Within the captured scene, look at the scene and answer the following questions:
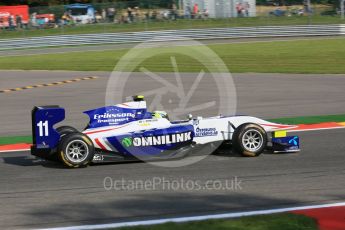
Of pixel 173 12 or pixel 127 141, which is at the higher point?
pixel 173 12

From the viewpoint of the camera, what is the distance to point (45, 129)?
909cm

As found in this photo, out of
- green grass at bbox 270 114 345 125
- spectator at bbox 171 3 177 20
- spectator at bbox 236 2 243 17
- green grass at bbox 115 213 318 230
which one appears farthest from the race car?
spectator at bbox 236 2 243 17

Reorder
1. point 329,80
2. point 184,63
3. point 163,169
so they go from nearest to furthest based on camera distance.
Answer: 1. point 163,169
2. point 329,80
3. point 184,63

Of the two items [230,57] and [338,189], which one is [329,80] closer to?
[230,57]

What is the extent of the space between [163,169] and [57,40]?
32.6m

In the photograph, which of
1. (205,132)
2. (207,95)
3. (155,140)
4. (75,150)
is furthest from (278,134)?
(207,95)

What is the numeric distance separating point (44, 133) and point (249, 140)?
2.94 metres

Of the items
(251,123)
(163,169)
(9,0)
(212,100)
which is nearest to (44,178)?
(163,169)

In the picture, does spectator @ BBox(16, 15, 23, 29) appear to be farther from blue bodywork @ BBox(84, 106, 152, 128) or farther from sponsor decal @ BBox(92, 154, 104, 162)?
sponsor decal @ BBox(92, 154, 104, 162)

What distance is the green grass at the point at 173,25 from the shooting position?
4038cm

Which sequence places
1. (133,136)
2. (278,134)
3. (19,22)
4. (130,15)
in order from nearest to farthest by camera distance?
(133,136), (278,134), (19,22), (130,15)

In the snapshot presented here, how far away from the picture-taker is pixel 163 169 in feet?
→ 29.2

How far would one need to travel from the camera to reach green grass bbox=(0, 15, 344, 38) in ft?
132

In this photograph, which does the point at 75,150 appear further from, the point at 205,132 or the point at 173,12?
the point at 173,12
